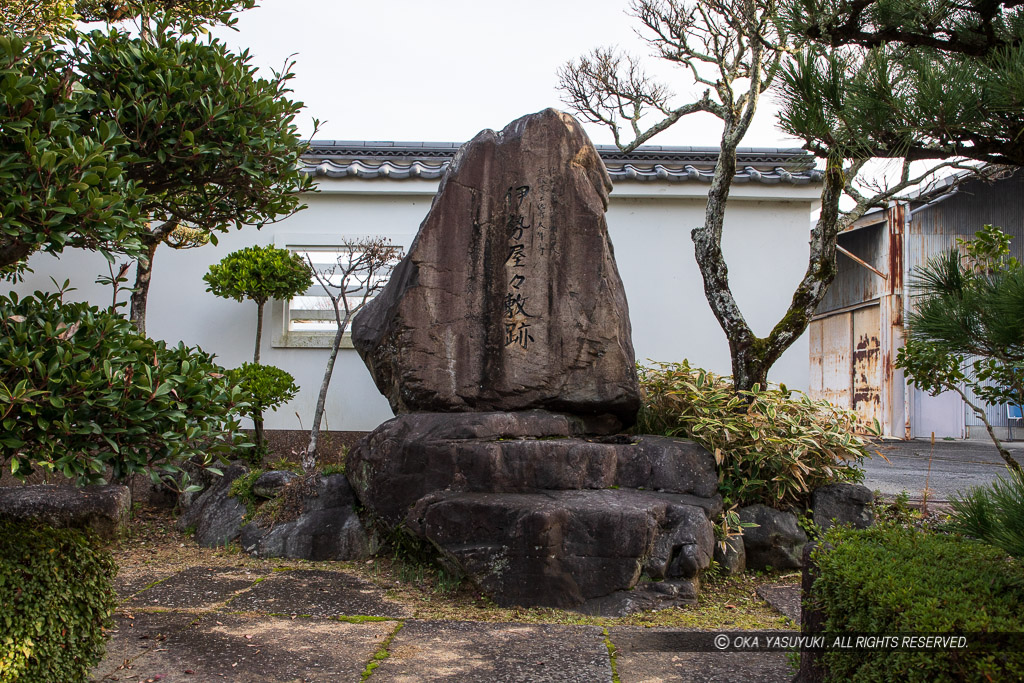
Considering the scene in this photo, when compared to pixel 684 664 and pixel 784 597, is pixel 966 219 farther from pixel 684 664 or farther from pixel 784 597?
pixel 684 664

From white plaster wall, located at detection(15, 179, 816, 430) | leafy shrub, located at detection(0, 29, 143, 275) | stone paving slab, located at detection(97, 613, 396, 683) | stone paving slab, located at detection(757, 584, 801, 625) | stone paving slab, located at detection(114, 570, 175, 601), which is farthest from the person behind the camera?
white plaster wall, located at detection(15, 179, 816, 430)

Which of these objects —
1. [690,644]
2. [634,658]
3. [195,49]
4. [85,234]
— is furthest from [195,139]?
[690,644]

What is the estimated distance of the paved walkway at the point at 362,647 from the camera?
3494 millimetres

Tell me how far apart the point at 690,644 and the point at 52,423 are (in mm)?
3287

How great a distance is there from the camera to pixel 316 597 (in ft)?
15.8

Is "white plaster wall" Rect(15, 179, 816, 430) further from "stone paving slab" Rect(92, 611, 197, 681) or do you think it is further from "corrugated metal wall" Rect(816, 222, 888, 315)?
"corrugated metal wall" Rect(816, 222, 888, 315)

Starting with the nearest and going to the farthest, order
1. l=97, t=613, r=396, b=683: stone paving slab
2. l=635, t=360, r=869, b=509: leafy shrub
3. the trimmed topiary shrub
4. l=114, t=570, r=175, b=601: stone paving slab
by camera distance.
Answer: l=97, t=613, r=396, b=683: stone paving slab, l=114, t=570, r=175, b=601: stone paving slab, l=635, t=360, r=869, b=509: leafy shrub, the trimmed topiary shrub

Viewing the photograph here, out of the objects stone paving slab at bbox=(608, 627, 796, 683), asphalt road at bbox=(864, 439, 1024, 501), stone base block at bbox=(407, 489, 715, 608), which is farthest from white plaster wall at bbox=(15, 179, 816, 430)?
stone paving slab at bbox=(608, 627, 796, 683)

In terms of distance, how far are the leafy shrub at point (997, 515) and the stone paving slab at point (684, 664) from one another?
1.40 metres

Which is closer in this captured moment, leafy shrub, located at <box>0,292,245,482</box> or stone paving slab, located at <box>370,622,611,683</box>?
leafy shrub, located at <box>0,292,245,482</box>

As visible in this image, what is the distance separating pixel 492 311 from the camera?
6.09m

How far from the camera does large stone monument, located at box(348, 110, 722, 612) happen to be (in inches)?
206

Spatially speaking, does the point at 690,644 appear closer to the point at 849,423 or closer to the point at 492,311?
the point at 492,311

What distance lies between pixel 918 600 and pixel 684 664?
1614 mm
